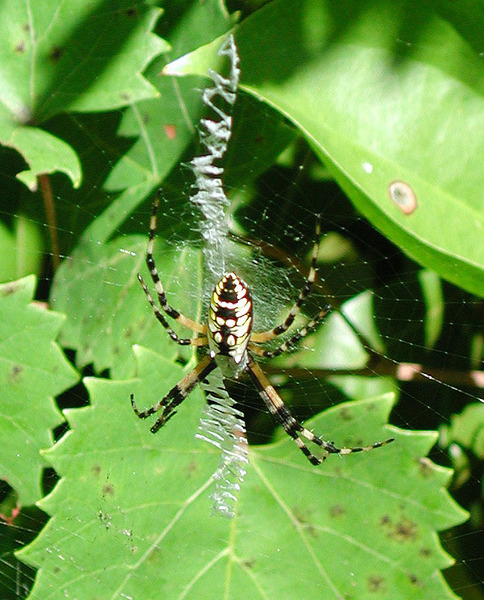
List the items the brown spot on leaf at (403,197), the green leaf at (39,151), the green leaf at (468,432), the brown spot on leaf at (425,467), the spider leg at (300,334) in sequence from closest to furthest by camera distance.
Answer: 1. the brown spot on leaf at (403,197)
2. the green leaf at (39,151)
3. the brown spot on leaf at (425,467)
4. the spider leg at (300,334)
5. the green leaf at (468,432)

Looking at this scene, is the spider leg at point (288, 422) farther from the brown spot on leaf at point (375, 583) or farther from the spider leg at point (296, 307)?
Result: the brown spot on leaf at point (375, 583)

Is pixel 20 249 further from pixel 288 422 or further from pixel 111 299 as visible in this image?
pixel 288 422

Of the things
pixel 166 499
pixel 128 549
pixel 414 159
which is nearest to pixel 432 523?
pixel 166 499

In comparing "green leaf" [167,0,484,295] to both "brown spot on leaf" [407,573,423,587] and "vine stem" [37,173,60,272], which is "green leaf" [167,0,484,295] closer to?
"vine stem" [37,173,60,272]

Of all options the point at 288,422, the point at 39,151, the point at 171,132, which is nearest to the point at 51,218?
the point at 39,151

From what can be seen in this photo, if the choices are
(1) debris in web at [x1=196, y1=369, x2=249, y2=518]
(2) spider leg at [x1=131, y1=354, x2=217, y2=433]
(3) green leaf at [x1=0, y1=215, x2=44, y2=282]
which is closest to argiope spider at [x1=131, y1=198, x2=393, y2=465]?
(2) spider leg at [x1=131, y1=354, x2=217, y2=433]

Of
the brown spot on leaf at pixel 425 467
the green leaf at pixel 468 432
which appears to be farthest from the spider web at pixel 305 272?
the brown spot on leaf at pixel 425 467
